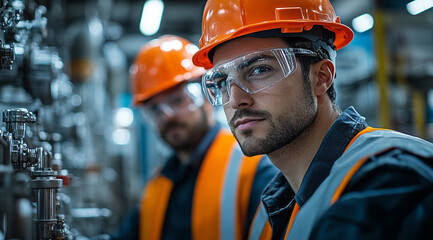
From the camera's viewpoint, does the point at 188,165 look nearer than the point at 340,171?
No

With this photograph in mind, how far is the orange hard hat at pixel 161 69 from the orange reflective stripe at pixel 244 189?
2.58 feet

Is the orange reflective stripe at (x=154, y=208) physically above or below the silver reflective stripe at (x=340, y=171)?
below

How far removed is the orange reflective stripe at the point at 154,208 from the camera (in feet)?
7.43

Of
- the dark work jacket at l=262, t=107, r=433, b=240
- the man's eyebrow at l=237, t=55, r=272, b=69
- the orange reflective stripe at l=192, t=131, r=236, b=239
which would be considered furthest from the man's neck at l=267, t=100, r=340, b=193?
the orange reflective stripe at l=192, t=131, r=236, b=239

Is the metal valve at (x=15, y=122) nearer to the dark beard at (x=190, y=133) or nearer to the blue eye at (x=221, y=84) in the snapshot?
the blue eye at (x=221, y=84)

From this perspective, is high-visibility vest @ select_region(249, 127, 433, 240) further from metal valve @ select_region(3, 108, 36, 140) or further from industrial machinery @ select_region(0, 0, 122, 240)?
metal valve @ select_region(3, 108, 36, 140)

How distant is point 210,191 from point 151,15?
372cm

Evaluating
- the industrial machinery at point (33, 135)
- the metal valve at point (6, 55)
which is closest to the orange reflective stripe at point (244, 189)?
the industrial machinery at point (33, 135)

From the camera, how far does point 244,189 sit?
77.3 inches

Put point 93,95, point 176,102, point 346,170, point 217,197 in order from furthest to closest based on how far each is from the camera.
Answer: point 93,95
point 176,102
point 217,197
point 346,170

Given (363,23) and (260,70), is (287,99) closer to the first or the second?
(260,70)

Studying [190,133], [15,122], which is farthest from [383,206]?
[190,133]

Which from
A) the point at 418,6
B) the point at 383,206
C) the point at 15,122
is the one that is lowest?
the point at 383,206

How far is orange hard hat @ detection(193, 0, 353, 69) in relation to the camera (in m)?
1.25
